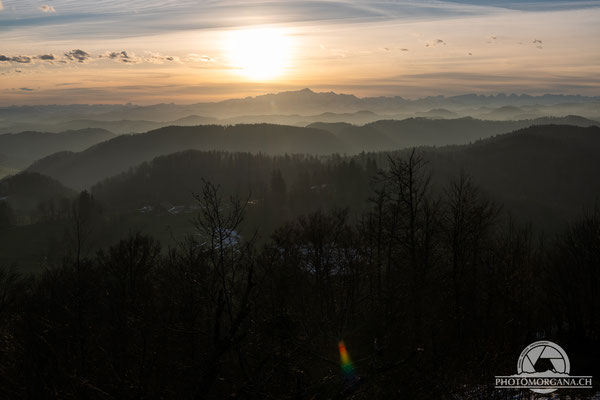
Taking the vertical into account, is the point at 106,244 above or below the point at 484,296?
below

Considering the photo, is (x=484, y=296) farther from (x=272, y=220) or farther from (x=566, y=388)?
(x=272, y=220)

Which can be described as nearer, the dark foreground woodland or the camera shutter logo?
the dark foreground woodland

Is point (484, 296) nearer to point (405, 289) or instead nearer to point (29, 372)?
point (405, 289)

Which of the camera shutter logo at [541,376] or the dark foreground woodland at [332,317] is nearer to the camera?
the dark foreground woodland at [332,317]

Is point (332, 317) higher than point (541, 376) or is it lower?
higher

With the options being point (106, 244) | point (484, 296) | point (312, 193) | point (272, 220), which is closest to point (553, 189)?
point (312, 193)

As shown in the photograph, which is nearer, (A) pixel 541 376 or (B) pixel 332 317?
(A) pixel 541 376

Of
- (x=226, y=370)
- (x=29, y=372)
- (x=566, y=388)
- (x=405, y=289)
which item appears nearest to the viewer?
(x=566, y=388)

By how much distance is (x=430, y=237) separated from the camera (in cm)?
2212

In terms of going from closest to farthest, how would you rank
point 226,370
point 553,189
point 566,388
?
point 566,388
point 226,370
point 553,189

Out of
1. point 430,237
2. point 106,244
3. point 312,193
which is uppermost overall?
point 430,237

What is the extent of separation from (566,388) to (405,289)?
27.6 ft

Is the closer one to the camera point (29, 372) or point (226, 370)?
point (226, 370)

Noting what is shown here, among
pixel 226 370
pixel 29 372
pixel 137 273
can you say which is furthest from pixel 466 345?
pixel 137 273
